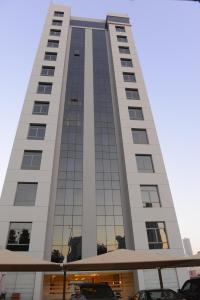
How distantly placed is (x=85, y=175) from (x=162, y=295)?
15611 millimetres

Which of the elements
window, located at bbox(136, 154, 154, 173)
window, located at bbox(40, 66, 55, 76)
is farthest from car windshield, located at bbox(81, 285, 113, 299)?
window, located at bbox(40, 66, 55, 76)

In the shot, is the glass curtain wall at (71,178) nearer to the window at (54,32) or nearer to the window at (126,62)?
the window at (126,62)

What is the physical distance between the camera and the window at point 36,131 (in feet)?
90.3

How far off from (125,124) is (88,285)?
19.9 meters

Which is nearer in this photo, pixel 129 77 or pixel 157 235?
pixel 157 235

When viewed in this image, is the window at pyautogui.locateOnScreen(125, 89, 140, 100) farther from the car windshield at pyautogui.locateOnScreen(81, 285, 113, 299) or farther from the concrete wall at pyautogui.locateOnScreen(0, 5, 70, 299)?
the car windshield at pyautogui.locateOnScreen(81, 285, 113, 299)

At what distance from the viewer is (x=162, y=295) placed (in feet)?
39.9

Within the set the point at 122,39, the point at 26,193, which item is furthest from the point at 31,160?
the point at 122,39

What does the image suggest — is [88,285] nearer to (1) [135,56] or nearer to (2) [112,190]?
(2) [112,190]

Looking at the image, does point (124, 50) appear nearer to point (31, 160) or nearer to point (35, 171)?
point (31, 160)

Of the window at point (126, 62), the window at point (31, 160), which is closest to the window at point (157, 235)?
the window at point (31, 160)

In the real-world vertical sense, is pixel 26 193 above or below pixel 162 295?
above

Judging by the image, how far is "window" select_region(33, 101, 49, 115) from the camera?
97.1ft

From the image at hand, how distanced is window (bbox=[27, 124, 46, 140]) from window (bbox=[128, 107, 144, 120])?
33.9 ft
